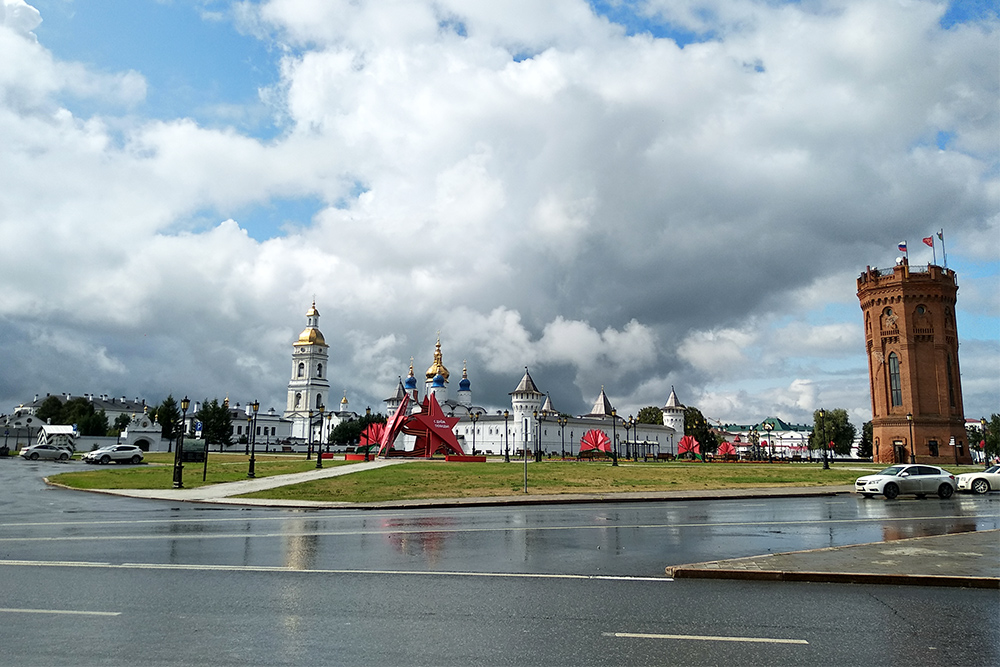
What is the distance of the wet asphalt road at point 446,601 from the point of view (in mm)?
6535

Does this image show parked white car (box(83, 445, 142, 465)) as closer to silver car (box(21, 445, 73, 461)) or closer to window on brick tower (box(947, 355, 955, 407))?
silver car (box(21, 445, 73, 461))

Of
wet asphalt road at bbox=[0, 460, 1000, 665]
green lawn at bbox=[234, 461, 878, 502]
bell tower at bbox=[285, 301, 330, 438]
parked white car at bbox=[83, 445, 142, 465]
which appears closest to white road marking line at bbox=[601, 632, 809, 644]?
wet asphalt road at bbox=[0, 460, 1000, 665]

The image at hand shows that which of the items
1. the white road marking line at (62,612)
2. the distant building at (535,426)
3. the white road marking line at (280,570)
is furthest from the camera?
the distant building at (535,426)

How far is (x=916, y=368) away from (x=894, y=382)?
8.20ft

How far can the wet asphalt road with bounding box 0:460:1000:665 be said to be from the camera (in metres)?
6.54

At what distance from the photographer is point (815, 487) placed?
103 feet

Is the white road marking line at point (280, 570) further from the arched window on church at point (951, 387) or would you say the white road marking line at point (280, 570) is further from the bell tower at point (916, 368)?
the arched window on church at point (951, 387)

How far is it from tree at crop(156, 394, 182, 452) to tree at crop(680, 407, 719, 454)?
92.1m

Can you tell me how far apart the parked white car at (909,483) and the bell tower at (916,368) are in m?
44.1

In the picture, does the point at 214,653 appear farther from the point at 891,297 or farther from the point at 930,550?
the point at 891,297

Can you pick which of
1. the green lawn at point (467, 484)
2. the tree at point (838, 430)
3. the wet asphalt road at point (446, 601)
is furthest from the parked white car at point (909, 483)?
the tree at point (838, 430)

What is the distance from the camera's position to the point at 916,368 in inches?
2729

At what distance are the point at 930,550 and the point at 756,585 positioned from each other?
477cm

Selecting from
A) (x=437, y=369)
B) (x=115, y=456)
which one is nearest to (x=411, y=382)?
(x=437, y=369)
